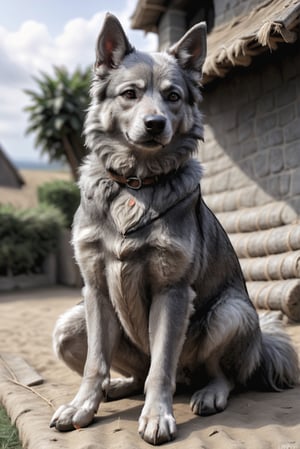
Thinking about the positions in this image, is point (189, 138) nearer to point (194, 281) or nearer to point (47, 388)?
point (194, 281)

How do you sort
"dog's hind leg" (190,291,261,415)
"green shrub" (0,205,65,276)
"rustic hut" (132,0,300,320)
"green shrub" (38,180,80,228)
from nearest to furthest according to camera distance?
"dog's hind leg" (190,291,261,415) → "rustic hut" (132,0,300,320) → "green shrub" (0,205,65,276) → "green shrub" (38,180,80,228)

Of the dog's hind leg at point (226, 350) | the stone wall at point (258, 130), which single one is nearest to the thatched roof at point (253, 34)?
the stone wall at point (258, 130)

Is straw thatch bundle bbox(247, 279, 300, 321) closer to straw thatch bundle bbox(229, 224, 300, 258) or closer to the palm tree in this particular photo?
straw thatch bundle bbox(229, 224, 300, 258)

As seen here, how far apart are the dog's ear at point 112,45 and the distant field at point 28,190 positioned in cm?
2019

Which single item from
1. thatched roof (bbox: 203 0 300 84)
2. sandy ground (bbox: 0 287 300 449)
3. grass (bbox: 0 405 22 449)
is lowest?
grass (bbox: 0 405 22 449)

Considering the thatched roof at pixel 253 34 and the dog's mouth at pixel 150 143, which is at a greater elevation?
the thatched roof at pixel 253 34

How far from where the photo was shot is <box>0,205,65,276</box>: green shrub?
12.6 m

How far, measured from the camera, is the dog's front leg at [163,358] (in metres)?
2.55

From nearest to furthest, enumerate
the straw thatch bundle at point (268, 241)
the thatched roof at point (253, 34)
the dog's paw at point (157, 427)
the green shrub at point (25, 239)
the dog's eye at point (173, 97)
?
the dog's paw at point (157, 427)
the dog's eye at point (173, 97)
the thatched roof at point (253, 34)
the straw thatch bundle at point (268, 241)
the green shrub at point (25, 239)

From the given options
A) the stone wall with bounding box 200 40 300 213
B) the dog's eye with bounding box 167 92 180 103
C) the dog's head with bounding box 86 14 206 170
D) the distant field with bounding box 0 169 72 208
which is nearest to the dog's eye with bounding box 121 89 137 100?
the dog's head with bounding box 86 14 206 170

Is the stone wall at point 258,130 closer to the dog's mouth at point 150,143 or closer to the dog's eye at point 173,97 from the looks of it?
the dog's eye at point 173,97

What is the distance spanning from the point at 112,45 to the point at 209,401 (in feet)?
6.87

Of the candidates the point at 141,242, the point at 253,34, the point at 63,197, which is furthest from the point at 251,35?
the point at 63,197

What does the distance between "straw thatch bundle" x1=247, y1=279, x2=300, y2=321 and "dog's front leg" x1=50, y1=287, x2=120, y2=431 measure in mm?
2763
